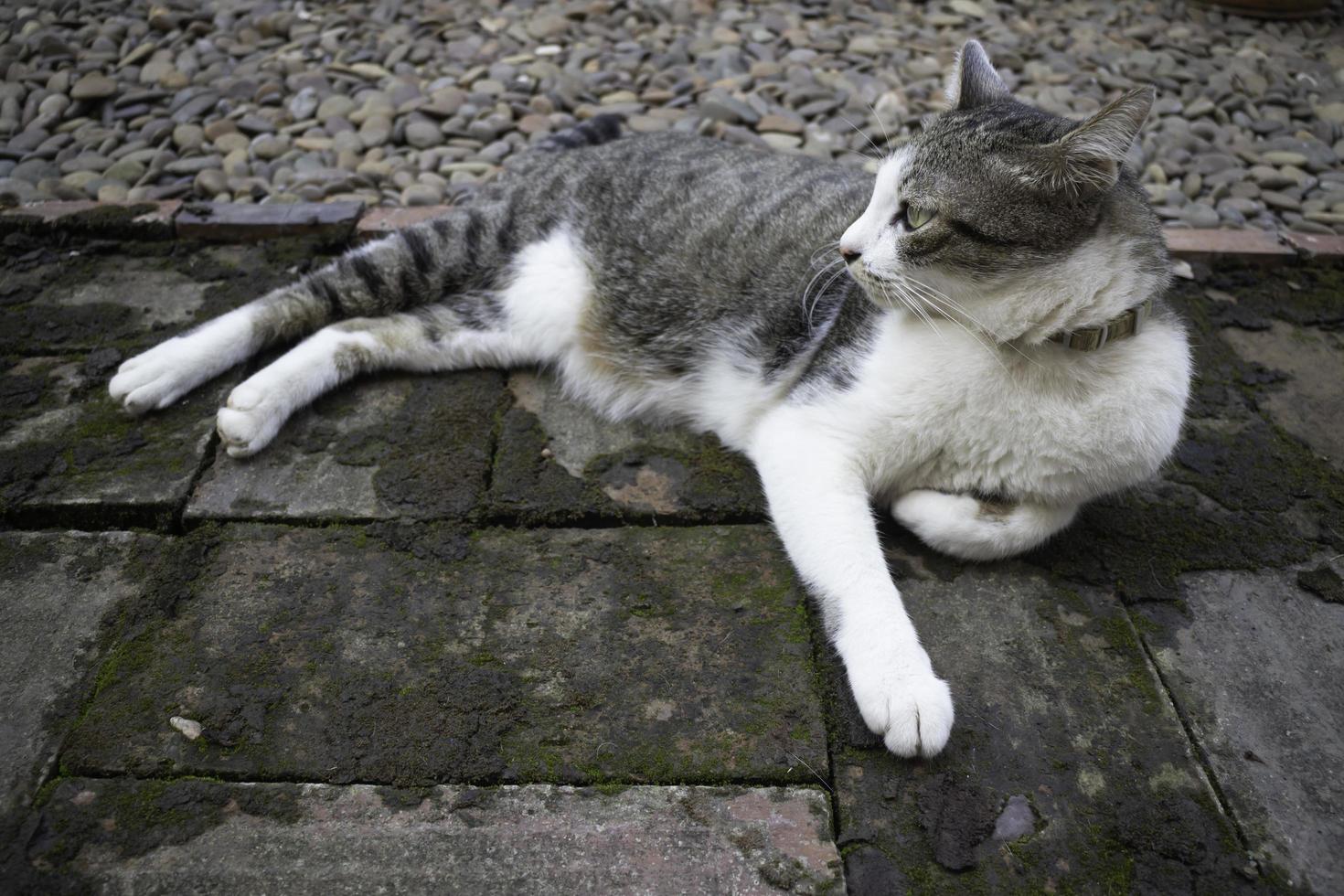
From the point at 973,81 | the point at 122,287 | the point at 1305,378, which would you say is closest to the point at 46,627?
the point at 122,287

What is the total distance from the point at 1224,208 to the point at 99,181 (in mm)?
4781

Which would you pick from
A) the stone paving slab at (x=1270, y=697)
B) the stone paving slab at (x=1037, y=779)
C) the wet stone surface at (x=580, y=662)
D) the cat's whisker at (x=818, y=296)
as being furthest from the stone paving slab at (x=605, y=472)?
the stone paving slab at (x=1270, y=697)

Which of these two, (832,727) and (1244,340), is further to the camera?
(1244,340)

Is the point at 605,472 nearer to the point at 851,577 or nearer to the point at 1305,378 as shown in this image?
the point at 851,577

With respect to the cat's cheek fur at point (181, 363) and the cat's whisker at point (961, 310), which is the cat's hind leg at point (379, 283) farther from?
the cat's whisker at point (961, 310)

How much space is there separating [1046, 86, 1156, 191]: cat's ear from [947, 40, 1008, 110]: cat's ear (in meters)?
0.52

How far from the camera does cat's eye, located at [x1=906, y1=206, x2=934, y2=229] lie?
2221mm

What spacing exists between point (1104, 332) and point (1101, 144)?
→ 1.43 ft

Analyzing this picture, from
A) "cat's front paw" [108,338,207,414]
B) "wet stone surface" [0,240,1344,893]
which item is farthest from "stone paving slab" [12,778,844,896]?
"cat's front paw" [108,338,207,414]

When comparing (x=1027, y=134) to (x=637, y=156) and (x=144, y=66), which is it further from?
(x=144, y=66)

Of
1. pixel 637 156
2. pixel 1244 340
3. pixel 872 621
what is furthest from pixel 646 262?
pixel 1244 340

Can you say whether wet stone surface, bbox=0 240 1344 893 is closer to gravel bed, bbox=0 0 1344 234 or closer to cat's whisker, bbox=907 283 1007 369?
cat's whisker, bbox=907 283 1007 369

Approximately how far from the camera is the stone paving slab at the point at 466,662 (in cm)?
195

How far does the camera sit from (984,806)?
189 centimetres
